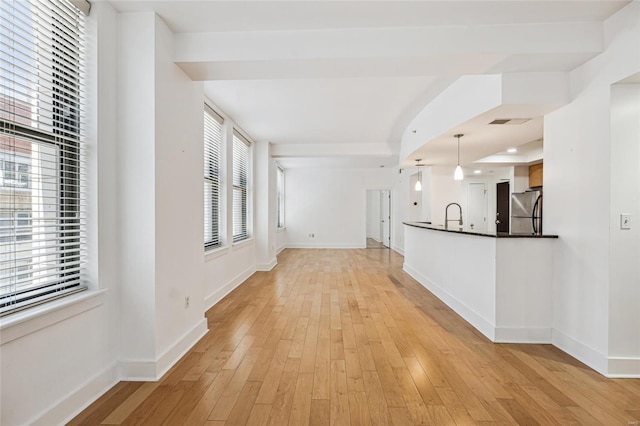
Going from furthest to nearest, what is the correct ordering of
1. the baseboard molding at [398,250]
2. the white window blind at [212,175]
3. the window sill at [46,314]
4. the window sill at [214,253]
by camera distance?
the baseboard molding at [398,250] < the white window blind at [212,175] < the window sill at [214,253] < the window sill at [46,314]

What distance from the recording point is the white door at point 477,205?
8.67 metres

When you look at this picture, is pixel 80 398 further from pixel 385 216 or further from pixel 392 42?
pixel 385 216

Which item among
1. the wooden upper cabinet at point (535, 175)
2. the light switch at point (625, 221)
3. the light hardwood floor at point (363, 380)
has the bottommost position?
the light hardwood floor at point (363, 380)

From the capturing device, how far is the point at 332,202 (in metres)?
11.0

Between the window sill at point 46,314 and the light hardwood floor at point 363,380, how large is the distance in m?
0.62

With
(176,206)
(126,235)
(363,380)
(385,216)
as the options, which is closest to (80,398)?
(126,235)

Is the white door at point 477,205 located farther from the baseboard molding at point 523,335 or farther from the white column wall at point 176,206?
the white column wall at point 176,206

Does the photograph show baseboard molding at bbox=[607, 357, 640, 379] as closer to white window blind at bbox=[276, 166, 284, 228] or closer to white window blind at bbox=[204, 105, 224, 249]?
white window blind at bbox=[204, 105, 224, 249]

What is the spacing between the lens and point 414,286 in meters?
5.38

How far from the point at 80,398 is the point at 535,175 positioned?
818 cm

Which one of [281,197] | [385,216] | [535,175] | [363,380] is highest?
[535,175]

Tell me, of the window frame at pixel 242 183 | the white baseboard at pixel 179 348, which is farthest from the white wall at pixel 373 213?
the white baseboard at pixel 179 348

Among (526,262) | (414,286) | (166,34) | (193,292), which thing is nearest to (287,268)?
(414,286)

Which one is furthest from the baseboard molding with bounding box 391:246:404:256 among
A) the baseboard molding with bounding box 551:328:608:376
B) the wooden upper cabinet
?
the baseboard molding with bounding box 551:328:608:376
